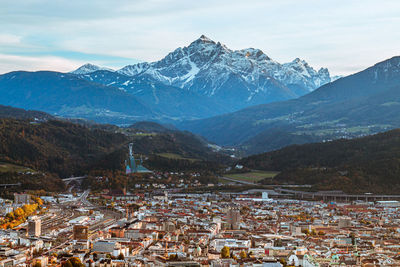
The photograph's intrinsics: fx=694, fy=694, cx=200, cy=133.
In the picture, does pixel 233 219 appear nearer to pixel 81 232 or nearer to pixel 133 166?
pixel 81 232

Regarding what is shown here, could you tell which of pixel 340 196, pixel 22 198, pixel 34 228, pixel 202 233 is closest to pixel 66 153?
pixel 22 198

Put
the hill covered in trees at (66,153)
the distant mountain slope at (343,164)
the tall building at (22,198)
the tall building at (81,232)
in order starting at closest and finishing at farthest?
the tall building at (81,232) → the tall building at (22,198) → the distant mountain slope at (343,164) → the hill covered in trees at (66,153)

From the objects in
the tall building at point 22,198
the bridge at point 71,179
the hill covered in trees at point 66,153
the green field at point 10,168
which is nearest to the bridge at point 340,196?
the hill covered in trees at point 66,153

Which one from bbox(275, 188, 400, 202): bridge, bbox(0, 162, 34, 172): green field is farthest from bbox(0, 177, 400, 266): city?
bbox(0, 162, 34, 172): green field

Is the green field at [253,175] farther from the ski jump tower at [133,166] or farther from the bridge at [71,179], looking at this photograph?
the bridge at [71,179]

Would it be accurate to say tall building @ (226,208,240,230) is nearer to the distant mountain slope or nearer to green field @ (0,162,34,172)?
the distant mountain slope

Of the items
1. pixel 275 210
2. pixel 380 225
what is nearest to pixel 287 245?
pixel 380 225

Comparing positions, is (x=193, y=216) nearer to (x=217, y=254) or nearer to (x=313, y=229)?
(x=313, y=229)
